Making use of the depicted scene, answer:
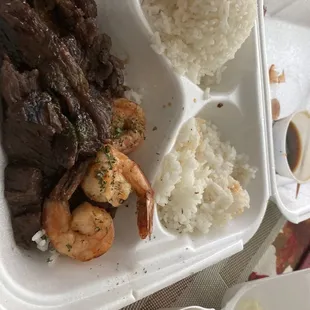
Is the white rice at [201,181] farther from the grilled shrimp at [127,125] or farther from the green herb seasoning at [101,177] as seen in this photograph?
the green herb seasoning at [101,177]

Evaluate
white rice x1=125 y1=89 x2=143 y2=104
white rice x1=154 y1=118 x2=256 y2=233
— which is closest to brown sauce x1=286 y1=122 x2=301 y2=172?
white rice x1=154 y1=118 x2=256 y2=233

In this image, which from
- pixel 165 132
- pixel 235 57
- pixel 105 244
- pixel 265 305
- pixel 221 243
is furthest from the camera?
pixel 265 305

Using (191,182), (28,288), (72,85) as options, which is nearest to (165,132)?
(191,182)

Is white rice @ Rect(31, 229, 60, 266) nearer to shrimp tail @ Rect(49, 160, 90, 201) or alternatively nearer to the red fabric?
shrimp tail @ Rect(49, 160, 90, 201)

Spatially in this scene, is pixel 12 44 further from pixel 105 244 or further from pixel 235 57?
pixel 235 57

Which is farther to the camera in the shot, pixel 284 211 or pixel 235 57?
pixel 284 211
